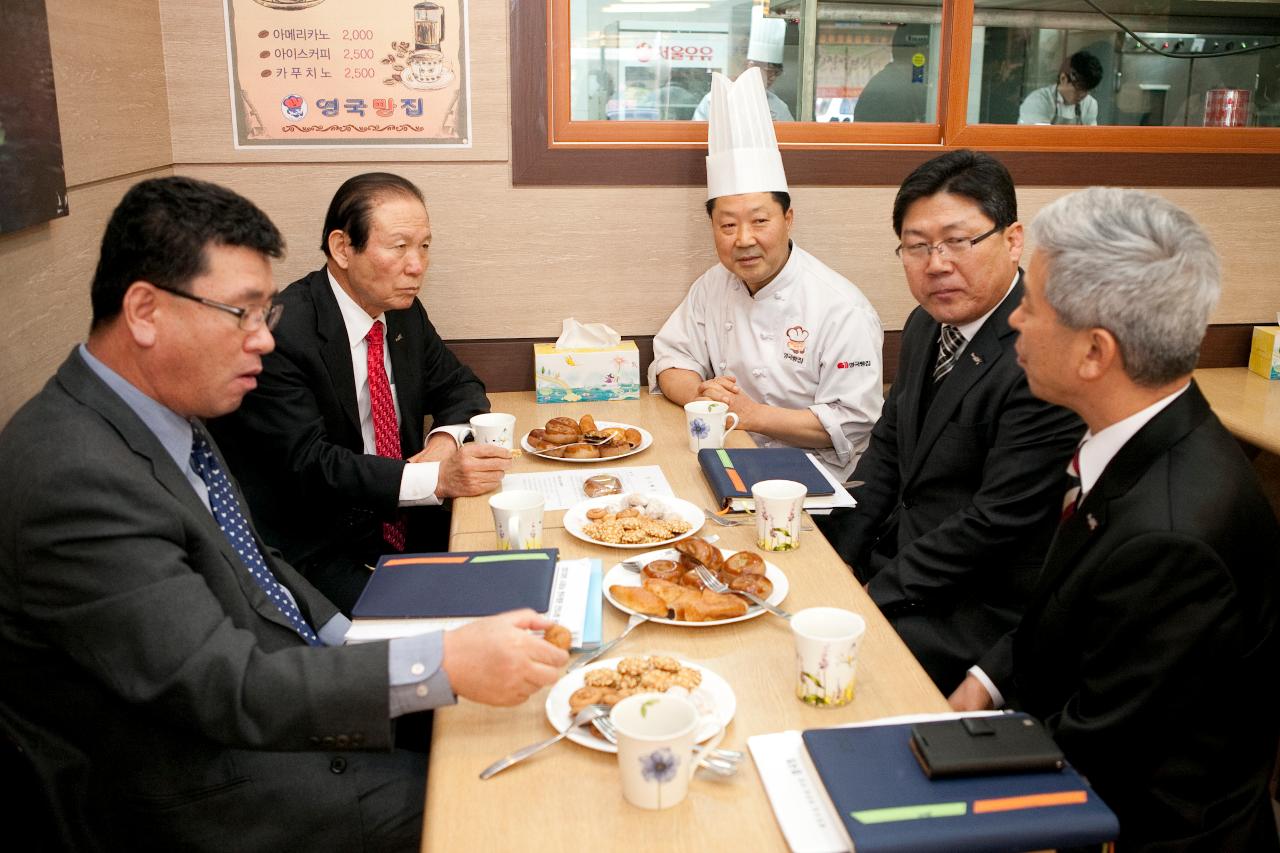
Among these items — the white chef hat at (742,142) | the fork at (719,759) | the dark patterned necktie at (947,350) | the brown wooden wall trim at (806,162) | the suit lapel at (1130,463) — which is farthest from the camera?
the brown wooden wall trim at (806,162)

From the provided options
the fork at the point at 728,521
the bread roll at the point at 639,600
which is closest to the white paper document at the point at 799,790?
the bread roll at the point at 639,600

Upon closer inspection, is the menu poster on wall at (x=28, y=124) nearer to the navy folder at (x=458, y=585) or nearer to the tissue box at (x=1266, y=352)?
the navy folder at (x=458, y=585)

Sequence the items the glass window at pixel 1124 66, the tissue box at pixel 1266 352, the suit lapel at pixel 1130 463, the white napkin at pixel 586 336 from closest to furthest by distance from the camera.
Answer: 1. the suit lapel at pixel 1130 463
2. the white napkin at pixel 586 336
3. the tissue box at pixel 1266 352
4. the glass window at pixel 1124 66

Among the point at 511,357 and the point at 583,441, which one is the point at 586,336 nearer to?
the point at 511,357

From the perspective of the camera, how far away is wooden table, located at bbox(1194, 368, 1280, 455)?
97.8 inches

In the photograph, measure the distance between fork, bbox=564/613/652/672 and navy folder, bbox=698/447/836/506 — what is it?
19.3 inches

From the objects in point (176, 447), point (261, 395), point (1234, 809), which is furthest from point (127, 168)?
point (1234, 809)

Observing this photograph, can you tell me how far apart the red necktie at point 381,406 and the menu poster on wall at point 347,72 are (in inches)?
26.7

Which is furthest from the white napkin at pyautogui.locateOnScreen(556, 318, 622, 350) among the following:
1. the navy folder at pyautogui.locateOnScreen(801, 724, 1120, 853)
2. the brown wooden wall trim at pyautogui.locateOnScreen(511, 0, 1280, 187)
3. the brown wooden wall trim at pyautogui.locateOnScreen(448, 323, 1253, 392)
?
the navy folder at pyautogui.locateOnScreen(801, 724, 1120, 853)

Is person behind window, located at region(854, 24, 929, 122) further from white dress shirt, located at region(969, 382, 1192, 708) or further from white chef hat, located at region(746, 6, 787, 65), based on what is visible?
white dress shirt, located at region(969, 382, 1192, 708)


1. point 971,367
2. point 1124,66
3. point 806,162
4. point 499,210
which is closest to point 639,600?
point 971,367

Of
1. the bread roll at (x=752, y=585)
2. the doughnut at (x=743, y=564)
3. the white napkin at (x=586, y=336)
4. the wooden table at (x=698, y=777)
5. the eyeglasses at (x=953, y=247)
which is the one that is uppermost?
the eyeglasses at (x=953, y=247)

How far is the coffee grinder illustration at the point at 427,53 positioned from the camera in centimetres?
275

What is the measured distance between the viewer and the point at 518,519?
1.66 meters
